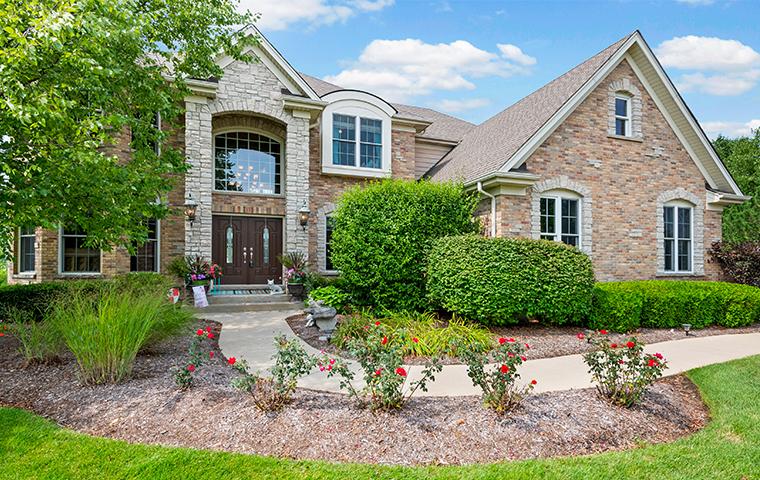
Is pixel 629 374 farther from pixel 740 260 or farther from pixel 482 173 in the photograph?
pixel 740 260

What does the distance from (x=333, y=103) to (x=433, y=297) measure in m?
8.45

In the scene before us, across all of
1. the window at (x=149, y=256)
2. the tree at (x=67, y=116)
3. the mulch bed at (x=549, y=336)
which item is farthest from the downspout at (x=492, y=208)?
the window at (x=149, y=256)

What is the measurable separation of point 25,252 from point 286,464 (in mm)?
13860

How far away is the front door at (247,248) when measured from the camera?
44.4 ft

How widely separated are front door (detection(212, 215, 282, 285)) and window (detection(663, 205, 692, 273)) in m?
12.9

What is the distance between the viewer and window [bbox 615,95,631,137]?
12.9 meters

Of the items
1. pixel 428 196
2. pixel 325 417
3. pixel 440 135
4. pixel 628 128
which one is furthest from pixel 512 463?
pixel 440 135

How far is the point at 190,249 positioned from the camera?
11844mm

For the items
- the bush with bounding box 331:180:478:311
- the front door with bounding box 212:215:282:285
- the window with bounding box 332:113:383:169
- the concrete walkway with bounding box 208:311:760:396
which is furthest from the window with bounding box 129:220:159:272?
the bush with bounding box 331:180:478:311

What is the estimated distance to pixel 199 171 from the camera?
12195 millimetres

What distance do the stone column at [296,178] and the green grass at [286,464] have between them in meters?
9.60

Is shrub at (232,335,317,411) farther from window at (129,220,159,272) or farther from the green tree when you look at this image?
the green tree

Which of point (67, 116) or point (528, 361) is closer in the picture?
point (67, 116)

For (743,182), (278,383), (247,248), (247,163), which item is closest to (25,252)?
(247,248)
